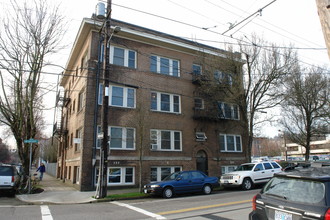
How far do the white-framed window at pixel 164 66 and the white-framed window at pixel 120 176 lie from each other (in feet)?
28.1

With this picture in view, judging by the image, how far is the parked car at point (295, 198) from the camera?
3.92 metres

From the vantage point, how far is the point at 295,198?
432 cm

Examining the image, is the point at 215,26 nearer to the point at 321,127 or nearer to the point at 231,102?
the point at 231,102

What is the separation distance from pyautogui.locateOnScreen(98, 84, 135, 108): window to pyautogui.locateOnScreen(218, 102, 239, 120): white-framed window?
8299 millimetres

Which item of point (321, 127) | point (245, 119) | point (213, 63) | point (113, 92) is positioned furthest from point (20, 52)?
point (321, 127)

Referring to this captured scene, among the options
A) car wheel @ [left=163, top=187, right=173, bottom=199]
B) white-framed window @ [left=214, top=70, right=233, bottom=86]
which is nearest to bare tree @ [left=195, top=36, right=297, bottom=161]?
white-framed window @ [left=214, top=70, right=233, bottom=86]

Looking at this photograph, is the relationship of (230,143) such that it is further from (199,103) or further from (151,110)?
(151,110)

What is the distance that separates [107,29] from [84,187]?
33.6ft

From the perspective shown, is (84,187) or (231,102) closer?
(84,187)

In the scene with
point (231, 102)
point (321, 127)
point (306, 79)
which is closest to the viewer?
point (231, 102)

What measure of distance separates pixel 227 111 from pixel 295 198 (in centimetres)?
2028

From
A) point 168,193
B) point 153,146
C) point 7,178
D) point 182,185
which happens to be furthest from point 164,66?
point 7,178

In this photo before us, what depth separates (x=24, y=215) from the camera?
30.0 ft

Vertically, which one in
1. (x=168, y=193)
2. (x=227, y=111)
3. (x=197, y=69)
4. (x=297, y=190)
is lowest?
(x=168, y=193)
